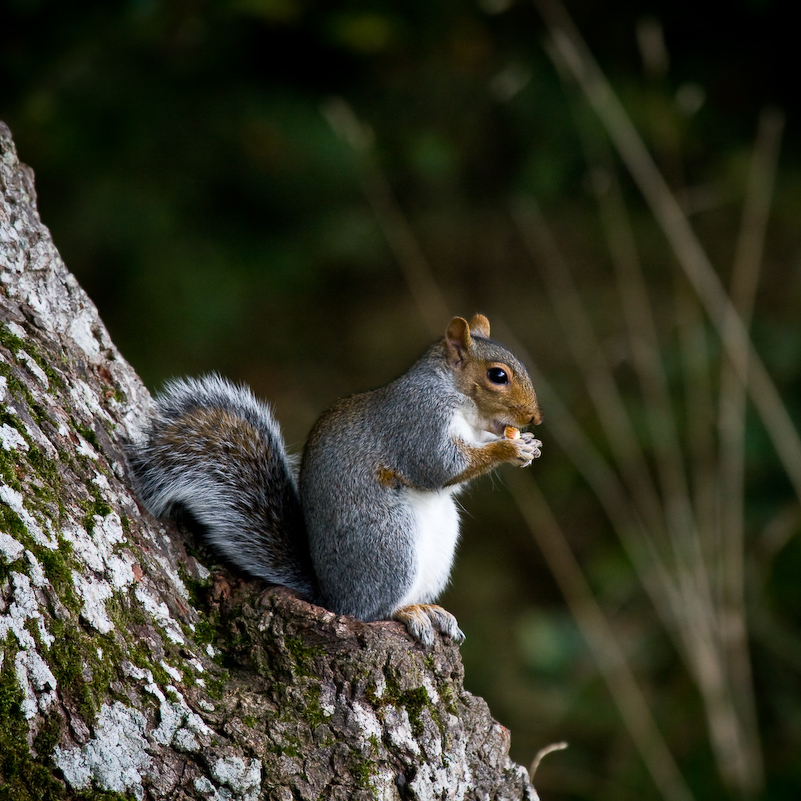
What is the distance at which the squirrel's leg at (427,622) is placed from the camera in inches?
54.7

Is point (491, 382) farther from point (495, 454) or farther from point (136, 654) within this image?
point (136, 654)

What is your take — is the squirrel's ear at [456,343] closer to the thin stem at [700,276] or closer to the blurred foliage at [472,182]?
the thin stem at [700,276]

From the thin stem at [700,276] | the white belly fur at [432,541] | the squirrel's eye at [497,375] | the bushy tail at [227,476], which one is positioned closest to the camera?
the bushy tail at [227,476]

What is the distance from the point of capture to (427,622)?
1429mm

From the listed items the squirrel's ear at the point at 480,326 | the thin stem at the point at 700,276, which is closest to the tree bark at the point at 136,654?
the squirrel's ear at the point at 480,326

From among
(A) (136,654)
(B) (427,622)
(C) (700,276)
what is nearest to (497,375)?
(B) (427,622)

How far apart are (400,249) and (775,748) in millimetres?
2201

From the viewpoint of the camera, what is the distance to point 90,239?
3.21 m

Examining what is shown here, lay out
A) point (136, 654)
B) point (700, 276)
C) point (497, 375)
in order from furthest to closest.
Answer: point (700, 276) → point (497, 375) → point (136, 654)

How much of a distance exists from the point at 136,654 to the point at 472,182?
3025 millimetres

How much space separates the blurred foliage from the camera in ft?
9.84

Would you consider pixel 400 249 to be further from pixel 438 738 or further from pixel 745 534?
pixel 438 738

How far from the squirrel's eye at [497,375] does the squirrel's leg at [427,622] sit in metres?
0.45

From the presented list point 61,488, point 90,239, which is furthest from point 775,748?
point 90,239
